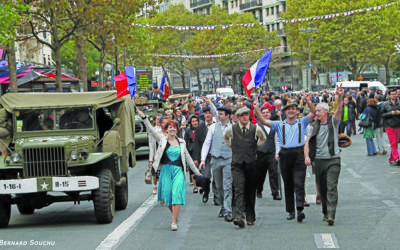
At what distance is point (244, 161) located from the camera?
10844 mm

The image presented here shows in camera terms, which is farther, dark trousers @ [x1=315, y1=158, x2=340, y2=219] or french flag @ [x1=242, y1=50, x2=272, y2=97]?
french flag @ [x1=242, y1=50, x2=272, y2=97]

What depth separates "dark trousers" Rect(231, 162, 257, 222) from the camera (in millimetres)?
10836

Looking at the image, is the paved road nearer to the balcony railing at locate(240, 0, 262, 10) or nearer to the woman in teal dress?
the woman in teal dress

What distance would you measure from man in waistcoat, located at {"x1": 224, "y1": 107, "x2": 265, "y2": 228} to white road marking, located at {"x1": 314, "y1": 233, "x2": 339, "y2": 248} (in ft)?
4.27

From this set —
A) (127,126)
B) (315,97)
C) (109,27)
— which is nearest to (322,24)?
(315,97)

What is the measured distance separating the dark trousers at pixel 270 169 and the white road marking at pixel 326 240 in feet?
13.3

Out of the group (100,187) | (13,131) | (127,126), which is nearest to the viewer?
(100,187)

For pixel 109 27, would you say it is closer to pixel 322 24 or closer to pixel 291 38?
pixel 322 24

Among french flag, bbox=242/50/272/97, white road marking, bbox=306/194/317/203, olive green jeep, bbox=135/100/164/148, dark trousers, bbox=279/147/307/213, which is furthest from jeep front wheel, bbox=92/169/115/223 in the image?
olive green jeep, bbox=135/100/164/148

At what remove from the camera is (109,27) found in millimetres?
35156

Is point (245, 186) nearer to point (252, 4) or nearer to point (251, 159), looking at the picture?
point (251, 159)

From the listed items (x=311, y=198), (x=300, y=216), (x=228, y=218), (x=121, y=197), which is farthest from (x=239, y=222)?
(x=311, y=198)

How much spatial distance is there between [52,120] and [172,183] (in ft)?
9.79

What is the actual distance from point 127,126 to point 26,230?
128 inches
